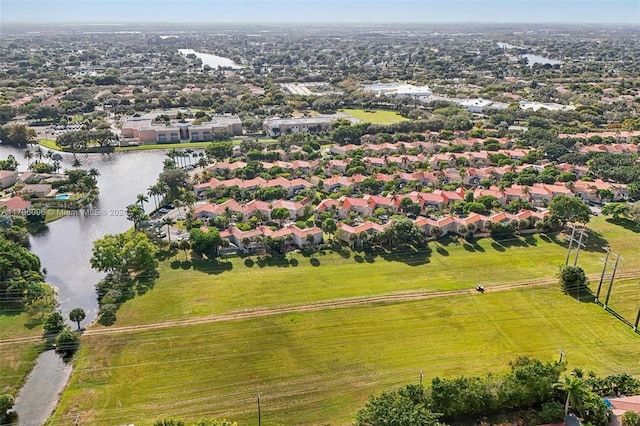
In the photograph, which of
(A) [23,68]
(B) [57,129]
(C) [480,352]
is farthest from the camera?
(A) [23,68]

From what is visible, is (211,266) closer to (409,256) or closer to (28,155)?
(409,256)

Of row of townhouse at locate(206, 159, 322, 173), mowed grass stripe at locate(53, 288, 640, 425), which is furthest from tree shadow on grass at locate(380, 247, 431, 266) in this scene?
row of townhouse at locate(206, 159, 322, 173)

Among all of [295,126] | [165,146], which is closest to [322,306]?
[165,146]

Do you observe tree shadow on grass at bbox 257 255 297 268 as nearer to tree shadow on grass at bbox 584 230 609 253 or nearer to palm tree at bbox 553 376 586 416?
palm tree at bbox 553 376 586 416

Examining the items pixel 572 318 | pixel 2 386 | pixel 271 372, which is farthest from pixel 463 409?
pixel 2 386

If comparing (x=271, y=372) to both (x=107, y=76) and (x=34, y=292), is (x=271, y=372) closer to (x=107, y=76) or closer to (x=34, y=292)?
(x=34, y=292)

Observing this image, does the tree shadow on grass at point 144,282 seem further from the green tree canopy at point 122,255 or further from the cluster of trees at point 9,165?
the cluster of trees at point 9,165
